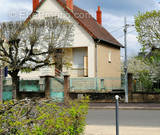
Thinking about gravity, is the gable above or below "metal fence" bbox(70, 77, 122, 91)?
above

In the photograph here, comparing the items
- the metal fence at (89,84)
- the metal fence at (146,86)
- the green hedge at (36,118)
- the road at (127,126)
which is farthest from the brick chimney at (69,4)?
the green hedge at (36,118)

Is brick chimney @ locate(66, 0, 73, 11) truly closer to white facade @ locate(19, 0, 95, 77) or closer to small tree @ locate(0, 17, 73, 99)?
white facade @ locate(19, 0, 95, 77)

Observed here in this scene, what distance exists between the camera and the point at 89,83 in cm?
2562

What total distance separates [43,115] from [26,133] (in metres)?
0.44

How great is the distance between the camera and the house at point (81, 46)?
28.5m

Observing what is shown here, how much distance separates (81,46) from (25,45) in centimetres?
695

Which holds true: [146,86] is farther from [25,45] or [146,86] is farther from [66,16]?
[25,45]

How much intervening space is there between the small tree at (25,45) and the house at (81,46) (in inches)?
132

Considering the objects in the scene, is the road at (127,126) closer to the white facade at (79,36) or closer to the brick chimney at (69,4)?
the white facade at (79,36)

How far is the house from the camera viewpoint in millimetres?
28538

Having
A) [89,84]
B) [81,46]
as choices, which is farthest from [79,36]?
[89,84]

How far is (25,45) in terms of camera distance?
23.7 meters

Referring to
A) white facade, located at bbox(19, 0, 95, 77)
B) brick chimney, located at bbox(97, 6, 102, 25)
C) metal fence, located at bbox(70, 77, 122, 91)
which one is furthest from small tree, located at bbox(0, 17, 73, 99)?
brick chimney, located at bbox(97, 6, 102, 25)

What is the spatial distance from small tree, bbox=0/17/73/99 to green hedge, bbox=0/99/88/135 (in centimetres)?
1796
